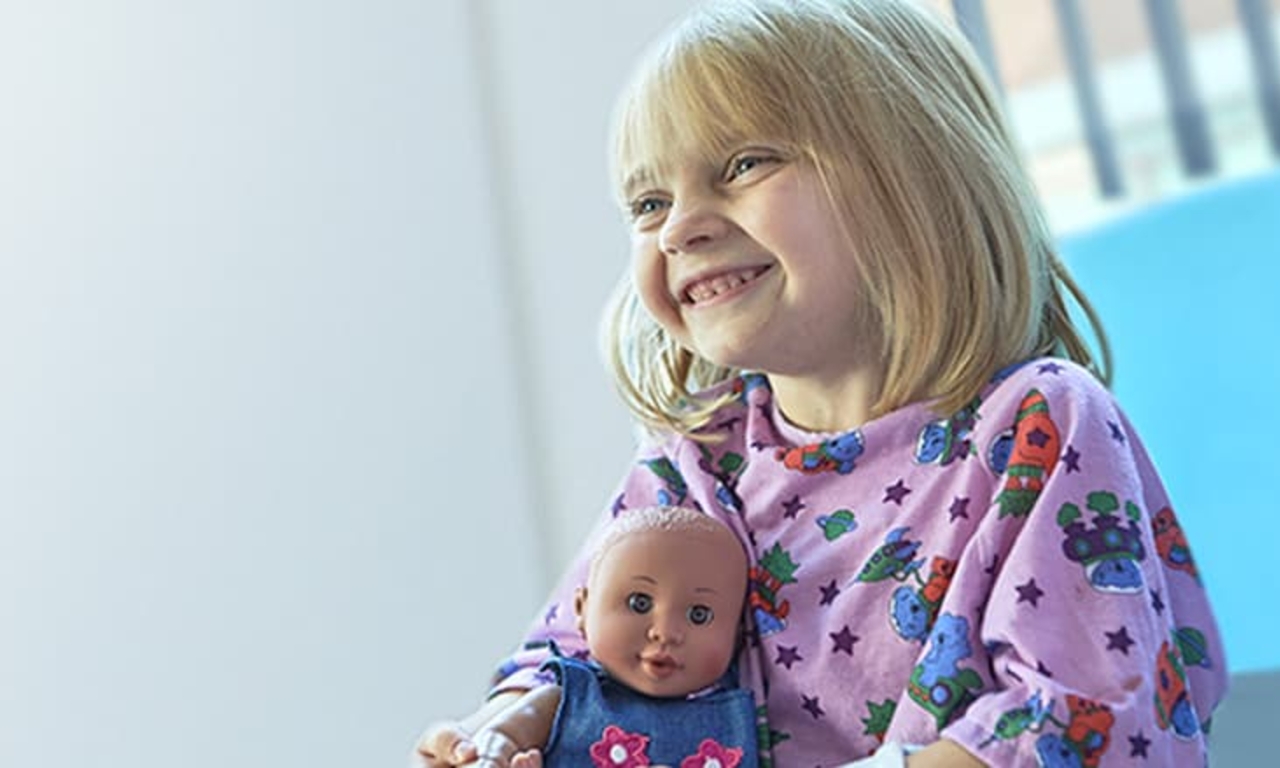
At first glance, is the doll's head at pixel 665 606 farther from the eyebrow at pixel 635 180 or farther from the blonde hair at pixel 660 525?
the eyebrow at pixel 635 180

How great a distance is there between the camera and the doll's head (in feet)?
3.53

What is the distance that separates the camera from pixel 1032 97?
1885 millimetres

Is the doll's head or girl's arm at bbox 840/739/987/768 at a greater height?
the doll's head

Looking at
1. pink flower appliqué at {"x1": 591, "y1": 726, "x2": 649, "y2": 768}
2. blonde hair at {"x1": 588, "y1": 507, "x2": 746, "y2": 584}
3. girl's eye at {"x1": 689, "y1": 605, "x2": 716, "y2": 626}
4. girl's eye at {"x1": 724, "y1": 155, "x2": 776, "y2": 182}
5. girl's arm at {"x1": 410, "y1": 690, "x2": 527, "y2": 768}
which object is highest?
Result: girl's eye at {"x1": 724, "y1": 155, "x2": 776, "y2": 182}

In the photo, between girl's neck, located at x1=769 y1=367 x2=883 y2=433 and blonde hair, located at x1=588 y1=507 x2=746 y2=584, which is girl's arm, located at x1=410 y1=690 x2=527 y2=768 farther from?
girl's neck, located at x1=769 y1=367 x2=883 y2=433

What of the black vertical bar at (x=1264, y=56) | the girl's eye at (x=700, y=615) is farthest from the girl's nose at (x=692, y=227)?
the black vertical bar at (x=1264, y=56)

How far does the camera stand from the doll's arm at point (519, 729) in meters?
1.07

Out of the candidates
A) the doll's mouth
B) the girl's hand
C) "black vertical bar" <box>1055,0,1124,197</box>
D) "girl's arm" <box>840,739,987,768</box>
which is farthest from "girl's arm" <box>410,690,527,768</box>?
"black vertical bar" <box>1055,0,1124,197</box>

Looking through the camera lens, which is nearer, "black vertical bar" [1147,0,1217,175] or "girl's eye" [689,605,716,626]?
"girl's eye" [689,605,716,626]

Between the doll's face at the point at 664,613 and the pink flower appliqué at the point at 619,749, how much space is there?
0.10 ft

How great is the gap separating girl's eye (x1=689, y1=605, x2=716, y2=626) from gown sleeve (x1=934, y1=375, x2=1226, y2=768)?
6.5 inches

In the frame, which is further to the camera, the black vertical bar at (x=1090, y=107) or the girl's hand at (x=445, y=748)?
the black vertical bar at (x=1090, y=107)

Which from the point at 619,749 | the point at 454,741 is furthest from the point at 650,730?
the point at 454,741

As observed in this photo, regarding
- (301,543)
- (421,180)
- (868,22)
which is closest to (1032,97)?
(421,180)
